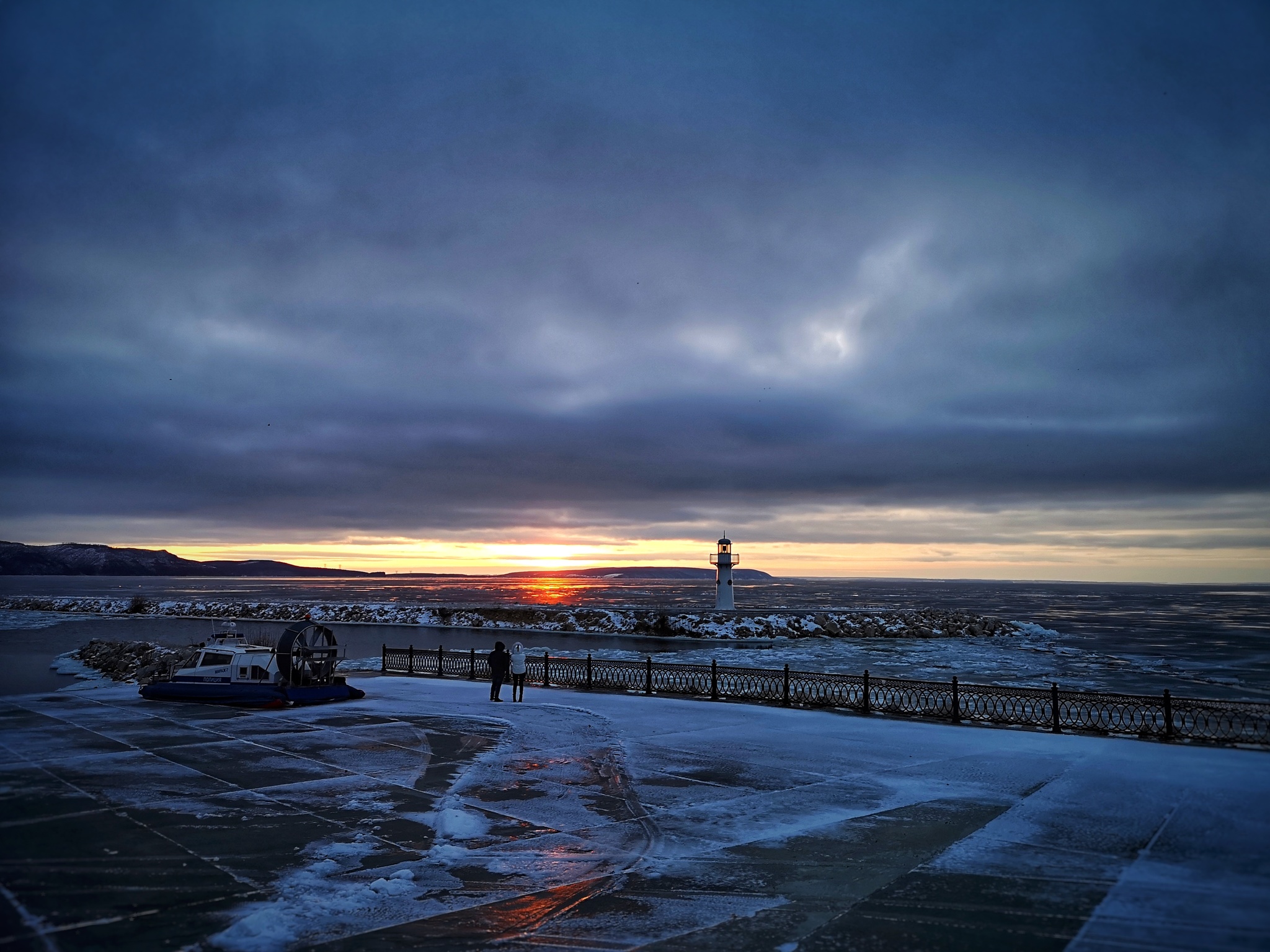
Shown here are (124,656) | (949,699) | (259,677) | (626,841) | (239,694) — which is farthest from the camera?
(124,656)

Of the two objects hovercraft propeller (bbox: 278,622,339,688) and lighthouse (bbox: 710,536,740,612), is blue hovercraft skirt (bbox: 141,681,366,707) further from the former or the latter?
lighthouse (bbox: 710,536,740,612)

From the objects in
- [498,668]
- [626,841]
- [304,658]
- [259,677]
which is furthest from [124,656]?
[626,841]

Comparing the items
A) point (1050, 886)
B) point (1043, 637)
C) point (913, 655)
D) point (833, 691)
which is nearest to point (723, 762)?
point (1050, 886)

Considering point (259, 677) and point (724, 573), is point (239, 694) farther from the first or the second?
point (724, 573)

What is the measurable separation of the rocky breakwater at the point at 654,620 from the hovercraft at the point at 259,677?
47.2m

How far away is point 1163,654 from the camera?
49781 mm

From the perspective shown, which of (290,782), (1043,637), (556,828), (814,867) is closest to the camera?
(814,867)

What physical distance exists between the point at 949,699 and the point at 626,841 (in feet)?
69.3

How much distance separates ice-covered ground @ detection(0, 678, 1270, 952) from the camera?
6.32 meters

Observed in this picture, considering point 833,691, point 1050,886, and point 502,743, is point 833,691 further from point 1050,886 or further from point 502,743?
point 1050,886

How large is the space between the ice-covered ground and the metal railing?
1.72m

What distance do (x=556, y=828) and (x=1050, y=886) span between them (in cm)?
533

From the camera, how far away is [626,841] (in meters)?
8.87

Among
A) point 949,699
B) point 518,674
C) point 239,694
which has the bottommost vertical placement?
point 949,699
